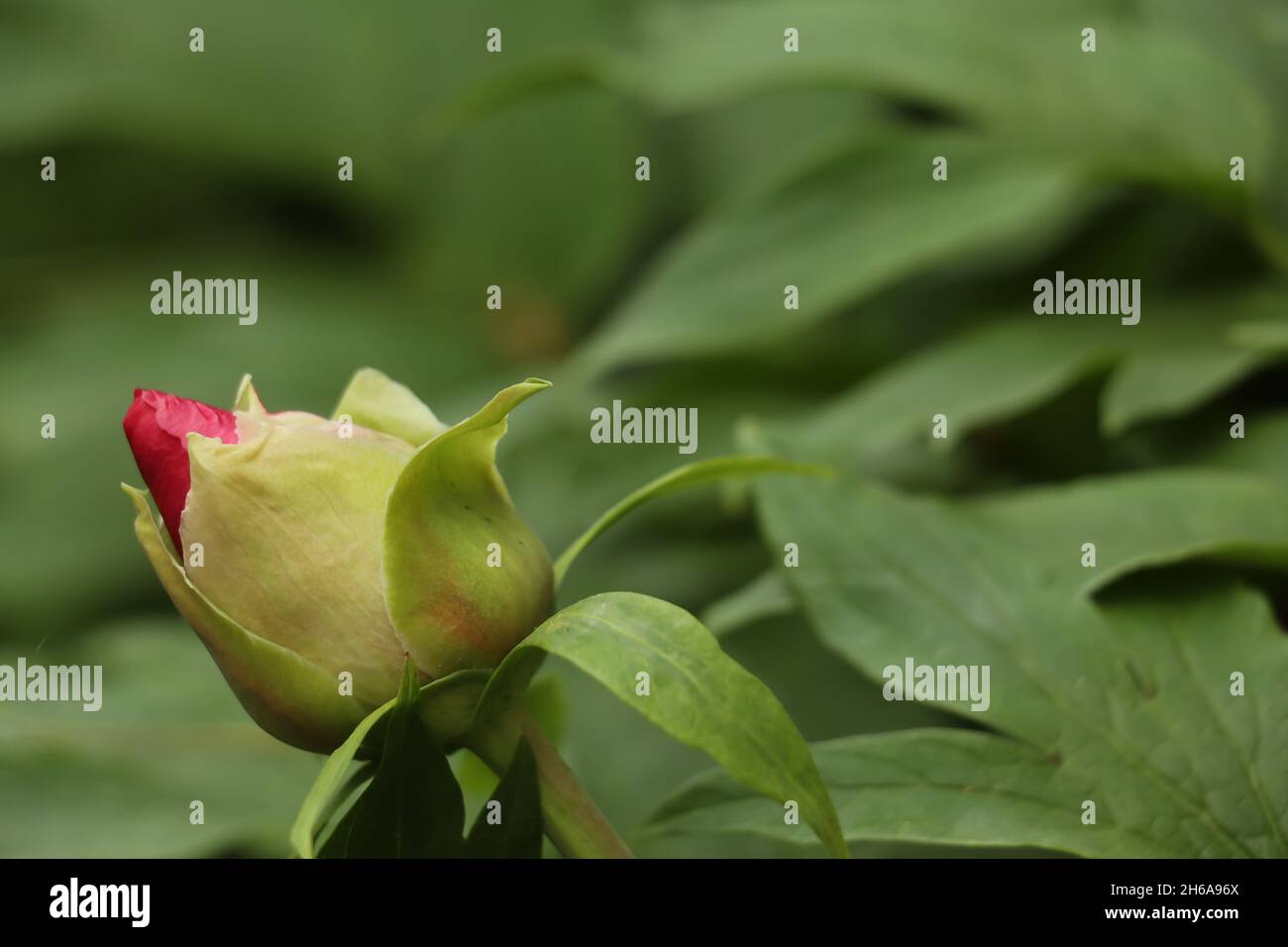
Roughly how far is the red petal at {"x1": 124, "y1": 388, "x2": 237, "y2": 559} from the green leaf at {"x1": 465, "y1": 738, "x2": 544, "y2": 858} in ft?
0.29

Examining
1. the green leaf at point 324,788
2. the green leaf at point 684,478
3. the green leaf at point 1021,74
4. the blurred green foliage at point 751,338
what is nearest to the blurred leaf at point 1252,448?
the blurred green foliage at point 751,338

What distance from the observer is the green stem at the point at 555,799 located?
0.97 ft

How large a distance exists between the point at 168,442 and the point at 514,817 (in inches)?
4.5

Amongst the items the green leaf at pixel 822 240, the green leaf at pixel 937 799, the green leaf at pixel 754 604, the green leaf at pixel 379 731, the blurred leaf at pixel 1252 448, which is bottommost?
the green leaf at pixel 937 799

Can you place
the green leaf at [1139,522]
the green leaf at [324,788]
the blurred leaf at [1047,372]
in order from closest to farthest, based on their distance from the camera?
the green leaf at [324,788], the green leaf at [1139,522], the blurred leaf at [1047,372]

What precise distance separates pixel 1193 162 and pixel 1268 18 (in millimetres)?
140

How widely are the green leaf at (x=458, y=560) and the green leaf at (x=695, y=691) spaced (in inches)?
0.6

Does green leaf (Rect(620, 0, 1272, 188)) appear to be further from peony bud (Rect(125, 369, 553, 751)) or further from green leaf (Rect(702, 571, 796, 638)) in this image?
peony bud (Rect(125, 369, 553, 751))

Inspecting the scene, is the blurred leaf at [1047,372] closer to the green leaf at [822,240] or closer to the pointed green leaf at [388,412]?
the green leaf at [822,240]

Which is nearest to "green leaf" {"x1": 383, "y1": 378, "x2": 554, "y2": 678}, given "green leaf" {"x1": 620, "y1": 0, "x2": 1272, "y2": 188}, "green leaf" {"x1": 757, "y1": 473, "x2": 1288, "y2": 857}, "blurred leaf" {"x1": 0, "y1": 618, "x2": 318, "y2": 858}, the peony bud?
the peony bud

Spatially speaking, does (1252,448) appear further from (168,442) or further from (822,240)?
(168,442)

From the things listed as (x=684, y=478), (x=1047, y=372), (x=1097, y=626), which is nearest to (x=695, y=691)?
(x=684, y=478)

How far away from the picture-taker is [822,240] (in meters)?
0.60
